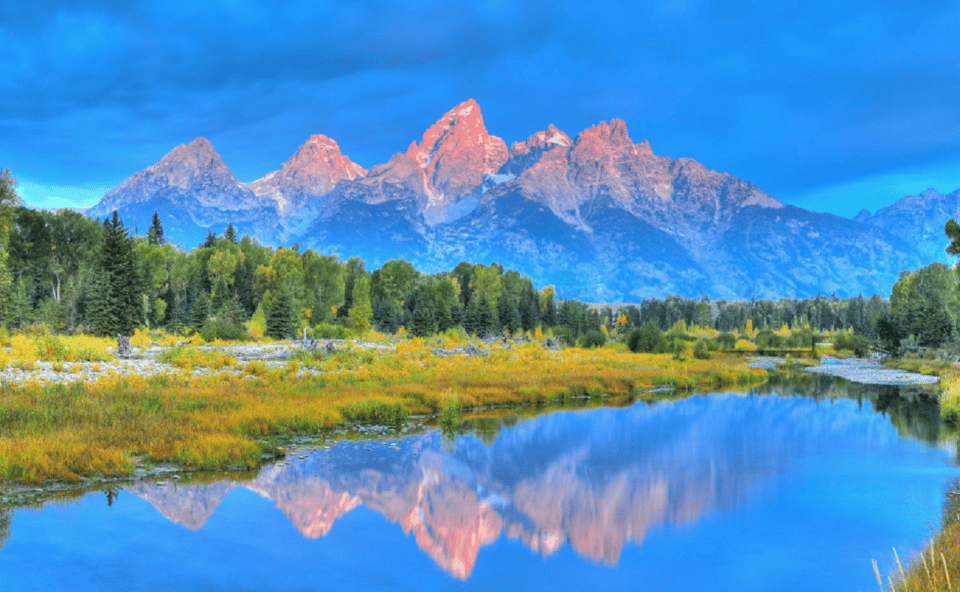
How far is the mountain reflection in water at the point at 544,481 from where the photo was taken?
17375mm

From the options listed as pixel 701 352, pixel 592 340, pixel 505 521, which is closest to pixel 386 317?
pixel 592 340

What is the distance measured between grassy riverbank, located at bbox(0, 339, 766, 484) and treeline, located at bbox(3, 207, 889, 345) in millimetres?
27667

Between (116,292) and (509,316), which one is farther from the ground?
(116,292)

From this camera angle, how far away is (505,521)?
18062 millimetres

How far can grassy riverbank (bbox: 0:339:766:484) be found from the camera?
20.7m

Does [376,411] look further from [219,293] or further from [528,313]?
[528,313]

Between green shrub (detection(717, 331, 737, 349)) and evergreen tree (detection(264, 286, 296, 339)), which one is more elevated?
evergreen tree (detection(264, 286, 296, 339))

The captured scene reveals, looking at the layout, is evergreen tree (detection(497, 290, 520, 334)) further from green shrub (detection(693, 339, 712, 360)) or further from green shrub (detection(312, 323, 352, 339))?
green shrub (detection(312, 323, 352, 339))

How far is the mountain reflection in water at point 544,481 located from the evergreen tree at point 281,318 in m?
49.1

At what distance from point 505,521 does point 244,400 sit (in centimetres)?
1468

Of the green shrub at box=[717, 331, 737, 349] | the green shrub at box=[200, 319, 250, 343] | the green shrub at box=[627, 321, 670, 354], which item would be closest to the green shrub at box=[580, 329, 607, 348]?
the green shrub at box=[627, 321, 670, 354]

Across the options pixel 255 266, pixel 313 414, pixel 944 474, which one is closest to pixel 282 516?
pixel 313 414

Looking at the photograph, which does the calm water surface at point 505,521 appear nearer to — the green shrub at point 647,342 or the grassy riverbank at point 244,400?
the grassy riverbank at point 244,400

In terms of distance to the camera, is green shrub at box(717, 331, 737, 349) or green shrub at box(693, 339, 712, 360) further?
green shrub at box(717, 331, 737, 349)
